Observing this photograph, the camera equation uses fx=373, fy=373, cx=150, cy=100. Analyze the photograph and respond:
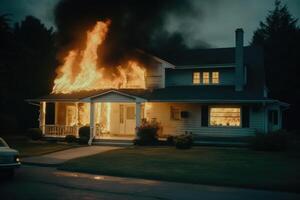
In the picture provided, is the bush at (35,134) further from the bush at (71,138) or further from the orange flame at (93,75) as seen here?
the orange flame at (93,75)

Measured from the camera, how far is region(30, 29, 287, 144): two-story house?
976 inches

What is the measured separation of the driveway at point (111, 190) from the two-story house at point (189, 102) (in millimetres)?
12519

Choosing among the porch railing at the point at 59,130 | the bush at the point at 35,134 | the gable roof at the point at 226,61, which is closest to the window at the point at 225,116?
the gable roof at the point at 226,61

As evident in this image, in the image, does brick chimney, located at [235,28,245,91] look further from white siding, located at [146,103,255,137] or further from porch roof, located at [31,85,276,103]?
white siding, located at [146,103,255,137]

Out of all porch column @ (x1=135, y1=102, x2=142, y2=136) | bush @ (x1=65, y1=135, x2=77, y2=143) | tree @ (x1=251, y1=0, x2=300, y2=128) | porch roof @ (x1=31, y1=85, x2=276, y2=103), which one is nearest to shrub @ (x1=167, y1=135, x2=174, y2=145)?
porch column @ (x1=135, y1=102, x2=142, y2=136)

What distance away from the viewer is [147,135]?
24641mm

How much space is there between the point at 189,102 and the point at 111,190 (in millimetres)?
14571

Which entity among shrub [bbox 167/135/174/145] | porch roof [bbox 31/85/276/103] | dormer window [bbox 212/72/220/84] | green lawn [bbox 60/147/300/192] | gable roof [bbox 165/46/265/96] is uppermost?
Result: gable roof [bbox 165/46/265/96]

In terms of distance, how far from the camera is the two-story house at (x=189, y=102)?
2480cm

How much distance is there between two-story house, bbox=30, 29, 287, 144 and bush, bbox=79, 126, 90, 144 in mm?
495

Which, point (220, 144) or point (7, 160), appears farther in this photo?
point (220, 144)

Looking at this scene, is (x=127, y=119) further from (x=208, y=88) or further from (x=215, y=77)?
(x=215, y=77)

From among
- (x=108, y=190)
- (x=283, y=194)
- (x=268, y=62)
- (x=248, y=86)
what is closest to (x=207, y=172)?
(x=283, y=194)

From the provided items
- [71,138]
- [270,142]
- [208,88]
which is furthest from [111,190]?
[208,88]
